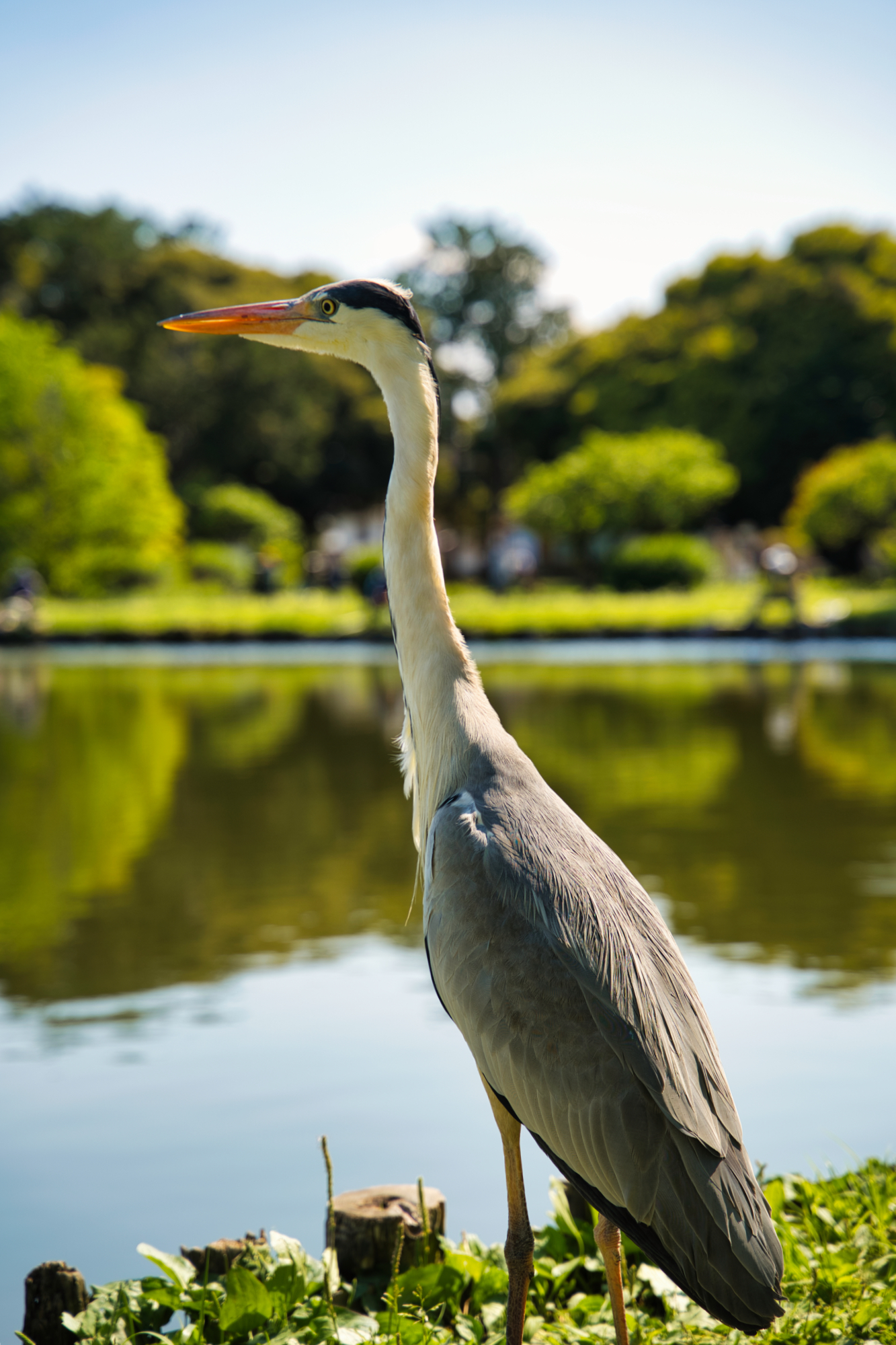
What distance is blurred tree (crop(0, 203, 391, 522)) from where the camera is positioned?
39219 millimetres

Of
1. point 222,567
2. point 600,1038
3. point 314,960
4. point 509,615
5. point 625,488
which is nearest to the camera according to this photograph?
point 600,1038

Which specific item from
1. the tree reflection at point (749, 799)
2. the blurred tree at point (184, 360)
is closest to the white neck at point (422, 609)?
the tree reflection at point (749, 799)

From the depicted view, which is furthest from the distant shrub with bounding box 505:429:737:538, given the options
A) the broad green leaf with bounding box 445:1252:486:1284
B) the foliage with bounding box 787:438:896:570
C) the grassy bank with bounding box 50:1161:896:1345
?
the broad green leaf with bounding box 445:1252:486:1284

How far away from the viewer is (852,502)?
27188 millimetres

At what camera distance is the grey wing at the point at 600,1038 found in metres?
1.94

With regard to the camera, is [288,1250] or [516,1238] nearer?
[516,1238]

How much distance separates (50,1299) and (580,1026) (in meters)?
1.19

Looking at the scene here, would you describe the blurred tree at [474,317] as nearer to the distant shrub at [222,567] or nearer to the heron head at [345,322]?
the distant shrub at [222,567]

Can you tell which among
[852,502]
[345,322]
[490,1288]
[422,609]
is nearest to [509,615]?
[852,502]

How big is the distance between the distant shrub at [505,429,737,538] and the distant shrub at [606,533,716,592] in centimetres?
118

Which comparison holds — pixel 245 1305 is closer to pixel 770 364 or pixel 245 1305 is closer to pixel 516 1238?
pixel 516 1238

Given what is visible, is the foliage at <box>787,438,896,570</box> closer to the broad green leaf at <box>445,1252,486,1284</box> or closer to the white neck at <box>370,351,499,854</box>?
the white neck at <box>370,351,499,854</box>

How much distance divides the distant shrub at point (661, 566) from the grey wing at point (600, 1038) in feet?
83.6

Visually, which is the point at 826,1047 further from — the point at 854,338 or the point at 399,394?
the point at 854,338
